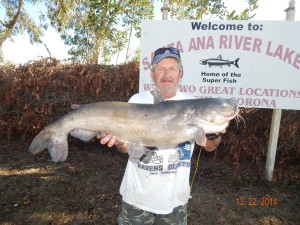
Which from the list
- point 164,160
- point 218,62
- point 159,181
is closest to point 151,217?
point 159,181

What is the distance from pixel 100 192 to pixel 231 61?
3.45 metres

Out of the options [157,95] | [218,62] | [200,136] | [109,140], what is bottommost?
[109,140]

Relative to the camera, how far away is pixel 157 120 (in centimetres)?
239

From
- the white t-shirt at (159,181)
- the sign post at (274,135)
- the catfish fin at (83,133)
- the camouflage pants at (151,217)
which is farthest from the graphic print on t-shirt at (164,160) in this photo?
the sign post at (274,135)

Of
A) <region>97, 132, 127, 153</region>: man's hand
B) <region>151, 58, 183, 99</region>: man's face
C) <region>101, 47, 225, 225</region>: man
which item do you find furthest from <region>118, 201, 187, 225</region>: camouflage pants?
<region>151, 58, 183, 99</region>: man's face

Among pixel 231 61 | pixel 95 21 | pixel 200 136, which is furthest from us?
pixel 95 21

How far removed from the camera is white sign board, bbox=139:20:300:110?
463 centimetres

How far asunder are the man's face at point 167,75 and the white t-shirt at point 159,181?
606 millimetres

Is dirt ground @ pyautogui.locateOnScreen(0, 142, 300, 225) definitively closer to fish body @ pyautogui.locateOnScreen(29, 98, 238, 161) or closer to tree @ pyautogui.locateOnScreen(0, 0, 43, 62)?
fish body @ pyautogui.locateOnScreen(29, 98, 238, 161)

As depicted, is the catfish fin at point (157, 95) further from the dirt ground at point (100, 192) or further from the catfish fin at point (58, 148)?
the dirt ground at point (100, 192)

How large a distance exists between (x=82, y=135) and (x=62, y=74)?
363 centimetres

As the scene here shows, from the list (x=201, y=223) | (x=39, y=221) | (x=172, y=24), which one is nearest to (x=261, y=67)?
(x=172, y=24)

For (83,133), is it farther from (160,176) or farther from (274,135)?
(274,135)
